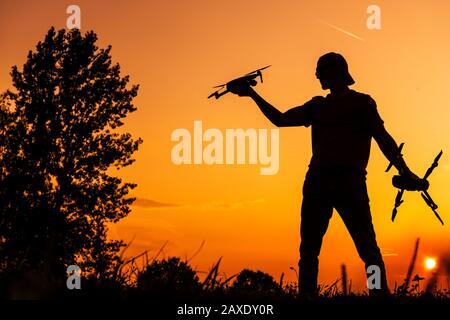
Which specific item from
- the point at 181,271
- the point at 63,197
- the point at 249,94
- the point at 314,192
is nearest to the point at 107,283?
the point at 181,271

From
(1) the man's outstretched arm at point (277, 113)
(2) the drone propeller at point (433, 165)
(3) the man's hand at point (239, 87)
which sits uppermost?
(3) the man's hand at point (239, 87)

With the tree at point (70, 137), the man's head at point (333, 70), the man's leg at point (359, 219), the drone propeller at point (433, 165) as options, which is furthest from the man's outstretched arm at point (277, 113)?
the tree at point (70, 137)

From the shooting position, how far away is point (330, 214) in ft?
24.3

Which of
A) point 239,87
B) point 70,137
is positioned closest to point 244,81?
point 239,87

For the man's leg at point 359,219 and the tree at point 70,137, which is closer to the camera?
the man's leg at point 359,219

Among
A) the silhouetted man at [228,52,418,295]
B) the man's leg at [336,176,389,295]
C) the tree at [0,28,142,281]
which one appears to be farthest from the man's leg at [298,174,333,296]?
the tree at [0,28,142,281]

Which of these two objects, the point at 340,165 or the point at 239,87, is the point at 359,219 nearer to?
the point at 340,165

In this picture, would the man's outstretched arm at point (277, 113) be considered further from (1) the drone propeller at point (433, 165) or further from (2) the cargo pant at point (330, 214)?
(1) the drone propeller at point (433, 165)

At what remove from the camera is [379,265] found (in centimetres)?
709

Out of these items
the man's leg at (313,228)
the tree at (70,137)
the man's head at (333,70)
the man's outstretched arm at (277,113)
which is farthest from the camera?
the tree at (70,137)

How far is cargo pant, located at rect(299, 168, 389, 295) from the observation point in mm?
7164

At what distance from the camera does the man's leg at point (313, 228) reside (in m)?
7.30

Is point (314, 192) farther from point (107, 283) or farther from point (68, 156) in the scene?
point (68, 156)

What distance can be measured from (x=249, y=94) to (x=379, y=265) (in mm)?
2381
